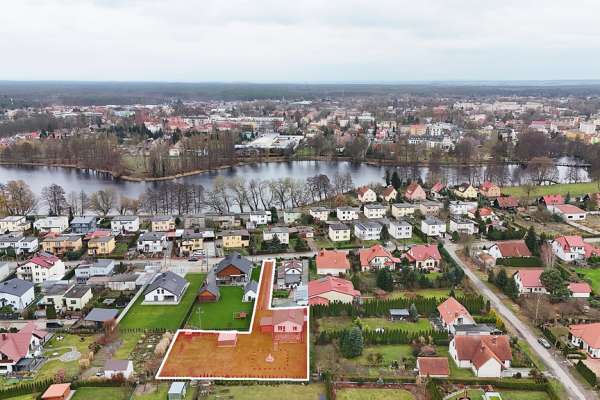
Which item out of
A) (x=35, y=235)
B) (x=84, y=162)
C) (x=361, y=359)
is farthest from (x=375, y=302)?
(x=84, y=162)

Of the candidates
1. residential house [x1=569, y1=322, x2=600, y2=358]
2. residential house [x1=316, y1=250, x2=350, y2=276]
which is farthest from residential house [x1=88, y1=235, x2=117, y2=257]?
residential house [x1=569, y1=322, x2=600, y2=358]

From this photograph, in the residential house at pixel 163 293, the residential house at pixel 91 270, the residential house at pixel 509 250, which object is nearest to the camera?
the residential house at pixel 163 293

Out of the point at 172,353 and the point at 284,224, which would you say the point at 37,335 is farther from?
the point at 284,224

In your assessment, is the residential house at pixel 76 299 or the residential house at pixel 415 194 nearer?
the residential house at pixel 76 299

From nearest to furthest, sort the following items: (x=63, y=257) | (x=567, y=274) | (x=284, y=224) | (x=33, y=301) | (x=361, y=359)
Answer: (x=361, y=359), (x=33, y=301), (x=567, y=274), (x=63, y=257), (x=284, y=224)

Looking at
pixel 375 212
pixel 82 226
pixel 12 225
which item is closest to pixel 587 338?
pixel 375 212

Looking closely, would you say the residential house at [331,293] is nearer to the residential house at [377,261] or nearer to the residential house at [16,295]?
the residential house at [377,261]

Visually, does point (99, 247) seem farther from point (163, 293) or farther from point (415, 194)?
point (415, 194)

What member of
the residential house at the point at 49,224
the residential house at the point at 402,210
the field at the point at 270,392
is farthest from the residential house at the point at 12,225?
the residential house at the point at 402,210
